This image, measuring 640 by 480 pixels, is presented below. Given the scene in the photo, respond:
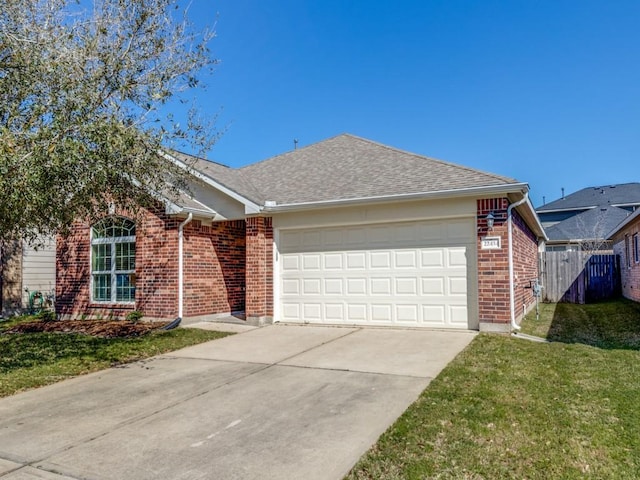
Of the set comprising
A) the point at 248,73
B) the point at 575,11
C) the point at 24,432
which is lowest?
the point at 24,432

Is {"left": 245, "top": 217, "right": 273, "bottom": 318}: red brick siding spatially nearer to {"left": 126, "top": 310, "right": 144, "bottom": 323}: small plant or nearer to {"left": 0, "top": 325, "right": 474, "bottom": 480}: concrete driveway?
{"left": 126, "top": 310, "right": 144, "bottom": 323}: small plant

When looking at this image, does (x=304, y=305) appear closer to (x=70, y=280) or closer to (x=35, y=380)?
(x=35, y=380)

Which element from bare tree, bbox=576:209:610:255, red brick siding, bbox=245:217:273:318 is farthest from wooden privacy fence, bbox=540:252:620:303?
red brick siding, bbox=245:217:273:318

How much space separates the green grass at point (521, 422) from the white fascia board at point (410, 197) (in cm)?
313

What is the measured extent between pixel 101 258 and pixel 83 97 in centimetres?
713

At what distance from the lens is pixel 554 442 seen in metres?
3.63

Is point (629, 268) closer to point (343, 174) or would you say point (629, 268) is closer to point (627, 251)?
point (627, 251)

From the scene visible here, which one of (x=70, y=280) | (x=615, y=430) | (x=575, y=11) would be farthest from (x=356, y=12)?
(x=615, y=430)

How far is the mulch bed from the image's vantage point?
32.3 feet

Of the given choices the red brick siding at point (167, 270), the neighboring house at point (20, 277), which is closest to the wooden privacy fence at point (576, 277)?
the red brick siding at point (167, 270)

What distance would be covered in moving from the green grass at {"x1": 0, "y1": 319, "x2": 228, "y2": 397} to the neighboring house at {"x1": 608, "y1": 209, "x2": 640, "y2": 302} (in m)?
13.1

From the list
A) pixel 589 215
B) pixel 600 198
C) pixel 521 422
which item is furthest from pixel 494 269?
pixel 600 198

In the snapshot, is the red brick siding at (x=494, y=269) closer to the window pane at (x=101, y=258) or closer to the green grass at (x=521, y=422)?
the green grass at (x=521, y=422)

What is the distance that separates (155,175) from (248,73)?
507 centimetres
